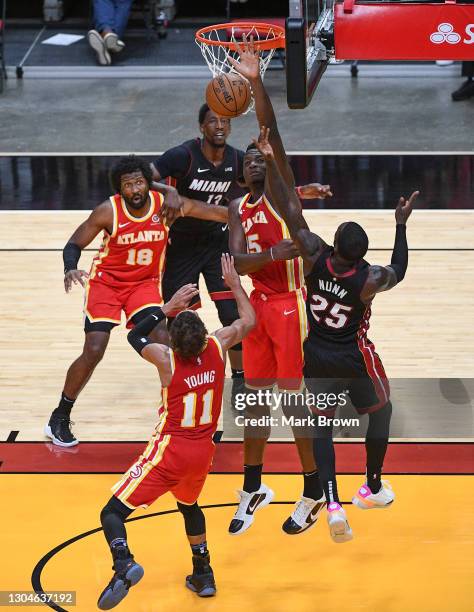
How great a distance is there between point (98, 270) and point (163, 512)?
1.60m

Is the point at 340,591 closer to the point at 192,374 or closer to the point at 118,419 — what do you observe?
the point at 192,374

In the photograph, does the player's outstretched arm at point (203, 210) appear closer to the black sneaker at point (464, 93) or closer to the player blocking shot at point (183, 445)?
the player blocking shot at point (183, 445)

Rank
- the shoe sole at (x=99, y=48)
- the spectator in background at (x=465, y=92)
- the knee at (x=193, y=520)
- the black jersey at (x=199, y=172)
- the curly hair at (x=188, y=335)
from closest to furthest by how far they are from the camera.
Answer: the curly hair at (x=188, y=335), the knee at (x=193, y=520), the black jersey at (x=199, y=172), the spectator in background at (x=465, y=92), the shoe sole at (x=99, y=48)

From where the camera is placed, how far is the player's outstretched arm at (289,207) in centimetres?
569

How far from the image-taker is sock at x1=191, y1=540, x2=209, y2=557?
543 cm

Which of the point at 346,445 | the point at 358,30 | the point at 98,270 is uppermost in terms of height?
the point at 358,30

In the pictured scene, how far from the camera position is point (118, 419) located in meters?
7.39

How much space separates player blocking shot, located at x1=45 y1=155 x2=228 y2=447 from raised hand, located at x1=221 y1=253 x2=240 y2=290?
3.68 ft

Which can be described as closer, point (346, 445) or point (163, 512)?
point (163, 512)

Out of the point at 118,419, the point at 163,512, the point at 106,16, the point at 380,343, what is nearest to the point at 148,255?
the point at 118,419

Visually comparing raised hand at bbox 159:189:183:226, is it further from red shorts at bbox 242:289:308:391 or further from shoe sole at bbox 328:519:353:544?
shoe sole at bbox 328:519:353:544

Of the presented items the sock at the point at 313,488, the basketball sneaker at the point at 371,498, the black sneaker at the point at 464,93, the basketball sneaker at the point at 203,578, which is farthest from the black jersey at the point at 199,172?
the black sneaker at the point at 464,93

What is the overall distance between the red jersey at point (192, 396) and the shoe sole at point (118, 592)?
0.66 m

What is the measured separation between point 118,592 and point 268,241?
2.11 m
